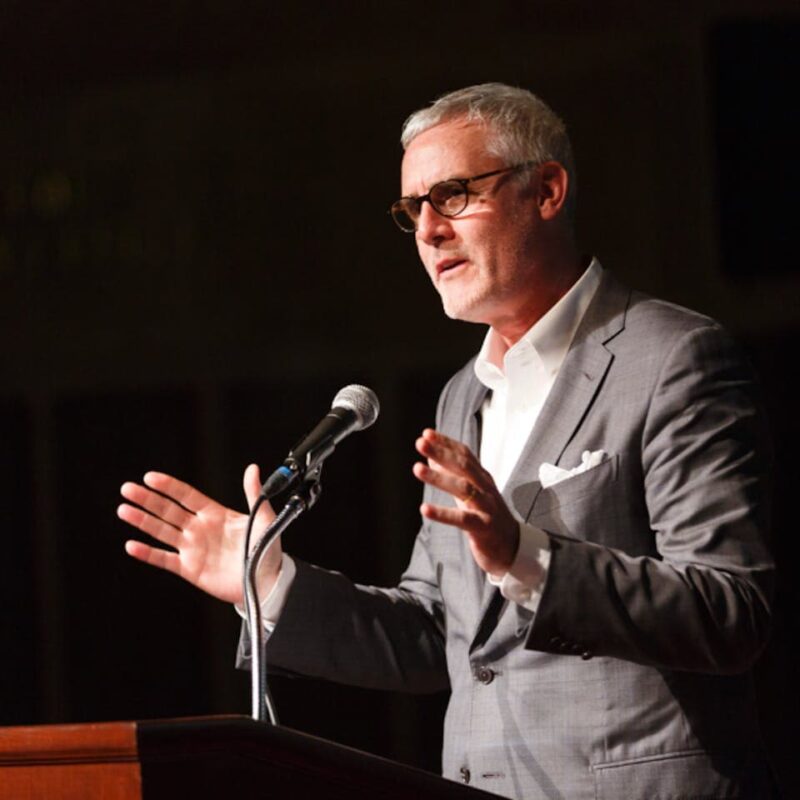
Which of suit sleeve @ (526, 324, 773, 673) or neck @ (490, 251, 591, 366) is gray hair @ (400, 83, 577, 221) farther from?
suit sleeve @ (526, 324, 773, 673)

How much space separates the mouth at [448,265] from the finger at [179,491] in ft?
1.70

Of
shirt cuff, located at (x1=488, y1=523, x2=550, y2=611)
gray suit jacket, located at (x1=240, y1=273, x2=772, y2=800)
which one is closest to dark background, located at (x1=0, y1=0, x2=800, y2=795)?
gray suit jacket, located at (x1=240, y1=273, x2=772, y2=800)

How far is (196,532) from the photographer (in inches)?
84.4

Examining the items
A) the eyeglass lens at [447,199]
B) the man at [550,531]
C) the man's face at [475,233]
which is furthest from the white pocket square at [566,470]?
the eyeglass lens at [447,199]

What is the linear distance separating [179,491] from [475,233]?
607 mm

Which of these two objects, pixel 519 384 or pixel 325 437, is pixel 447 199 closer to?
pixel 519 384

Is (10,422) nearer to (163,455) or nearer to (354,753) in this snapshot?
(163,455)

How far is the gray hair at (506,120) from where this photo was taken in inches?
92.4

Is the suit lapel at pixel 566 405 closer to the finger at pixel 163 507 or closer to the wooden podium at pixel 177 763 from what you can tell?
the finger at pixel 163 507

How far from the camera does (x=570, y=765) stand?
1.95 m

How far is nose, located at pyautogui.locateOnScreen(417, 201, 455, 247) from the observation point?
231cm

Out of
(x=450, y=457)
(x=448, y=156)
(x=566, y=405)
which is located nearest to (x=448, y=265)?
(x=448, y=156)

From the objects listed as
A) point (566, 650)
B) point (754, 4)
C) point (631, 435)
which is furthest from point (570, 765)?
point (754, 4)

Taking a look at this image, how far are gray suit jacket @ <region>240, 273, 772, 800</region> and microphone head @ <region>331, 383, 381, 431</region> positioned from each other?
0.91 ft
